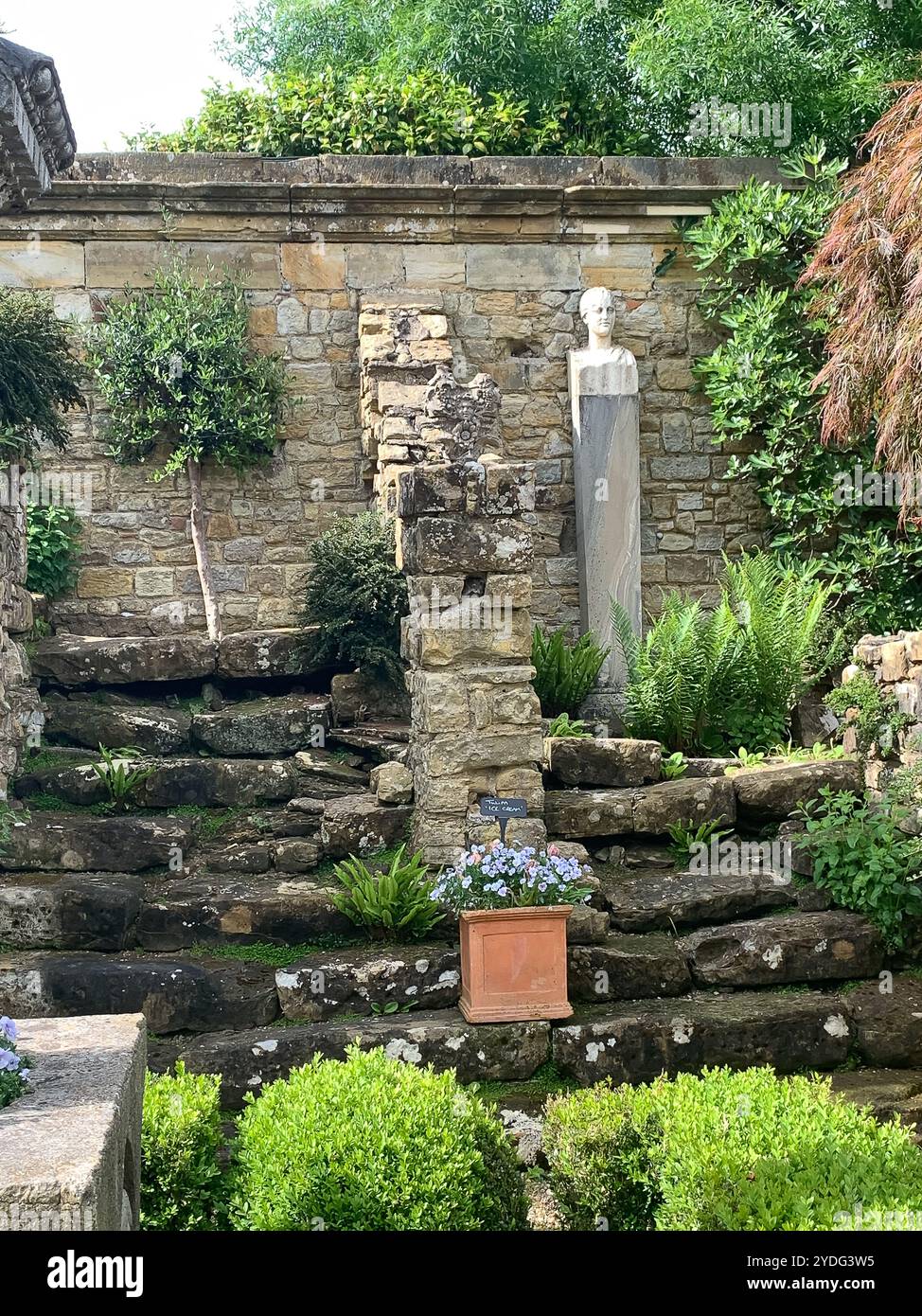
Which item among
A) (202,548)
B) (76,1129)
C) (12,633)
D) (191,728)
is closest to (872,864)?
(191,728)

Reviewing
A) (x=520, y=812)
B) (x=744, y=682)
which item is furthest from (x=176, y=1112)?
(x=744, y=682)

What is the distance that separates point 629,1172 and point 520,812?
2.20 meters

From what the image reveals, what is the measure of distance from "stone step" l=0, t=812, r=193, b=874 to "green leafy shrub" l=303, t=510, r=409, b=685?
5.76 ft

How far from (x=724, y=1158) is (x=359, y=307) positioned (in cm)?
811

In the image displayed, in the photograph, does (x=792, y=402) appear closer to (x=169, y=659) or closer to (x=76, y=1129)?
(x=169, y=659)

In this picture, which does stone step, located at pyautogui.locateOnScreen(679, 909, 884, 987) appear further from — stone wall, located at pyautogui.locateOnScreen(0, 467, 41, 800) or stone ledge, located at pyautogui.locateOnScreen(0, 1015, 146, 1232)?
stone wall, located at pyautogui.locateOnScreen(0, 467, 41, 800)

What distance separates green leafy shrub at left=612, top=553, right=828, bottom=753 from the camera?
27.4 feet

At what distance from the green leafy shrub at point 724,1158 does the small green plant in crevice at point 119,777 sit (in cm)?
351

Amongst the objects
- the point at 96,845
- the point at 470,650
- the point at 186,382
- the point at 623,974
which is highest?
the point at 186,382

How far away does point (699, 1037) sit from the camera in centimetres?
601

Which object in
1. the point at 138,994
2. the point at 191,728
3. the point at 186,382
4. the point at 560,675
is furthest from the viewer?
the point at 186,382

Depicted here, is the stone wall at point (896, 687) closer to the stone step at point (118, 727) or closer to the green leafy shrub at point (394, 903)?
the green leafy shrub at point (394, 903)

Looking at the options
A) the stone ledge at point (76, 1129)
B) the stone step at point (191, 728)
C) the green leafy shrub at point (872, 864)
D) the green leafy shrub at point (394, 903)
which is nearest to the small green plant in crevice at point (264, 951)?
the green leafy shrub at point (394, 903)

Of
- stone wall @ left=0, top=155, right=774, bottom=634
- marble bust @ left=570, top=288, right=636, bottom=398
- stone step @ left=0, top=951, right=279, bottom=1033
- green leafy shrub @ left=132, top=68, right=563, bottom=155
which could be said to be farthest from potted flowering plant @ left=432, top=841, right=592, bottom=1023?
green leafy shrub @ left=132, top=68, right=563, bottom=155
